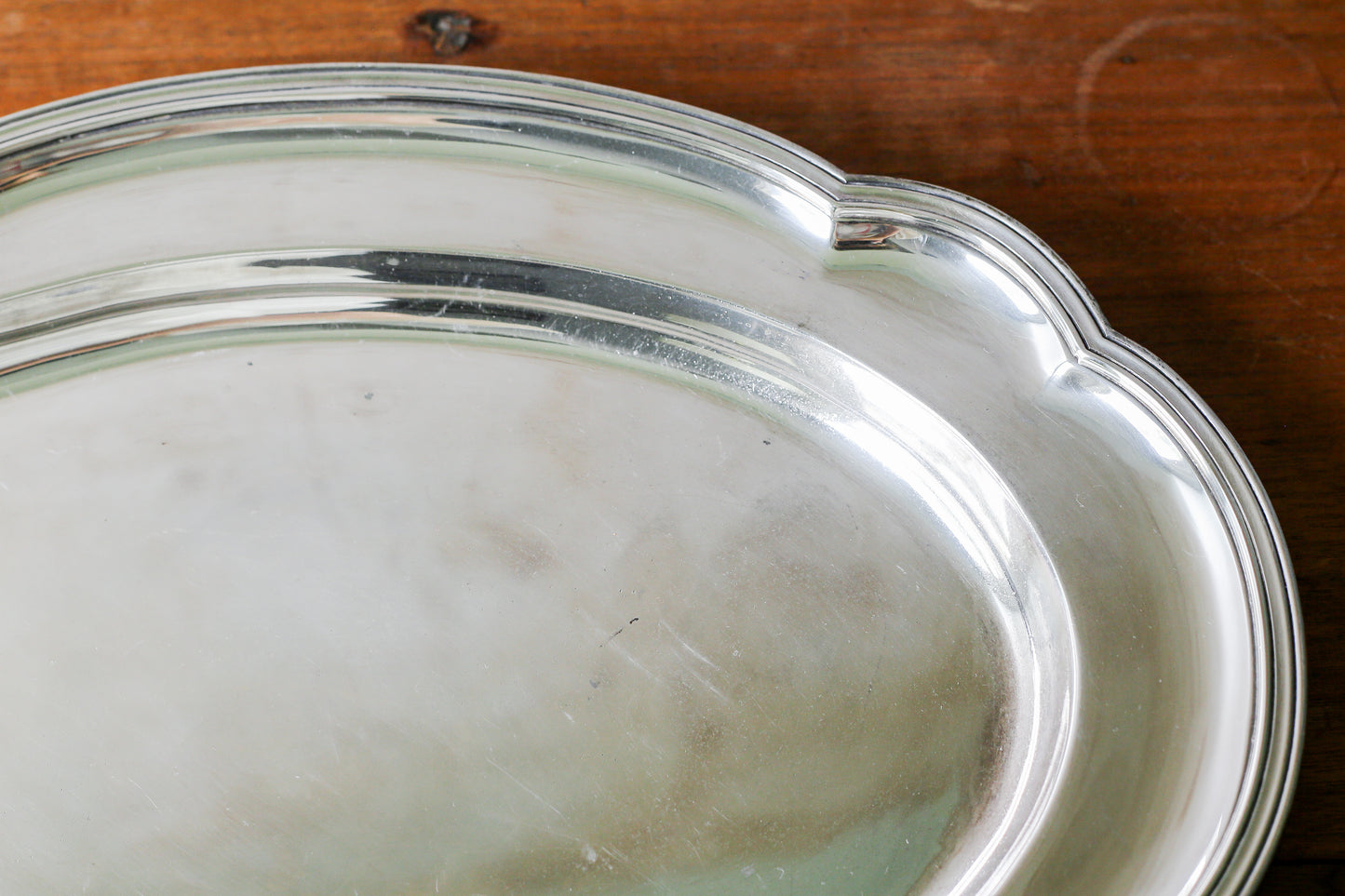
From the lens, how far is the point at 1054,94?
1.94 feet

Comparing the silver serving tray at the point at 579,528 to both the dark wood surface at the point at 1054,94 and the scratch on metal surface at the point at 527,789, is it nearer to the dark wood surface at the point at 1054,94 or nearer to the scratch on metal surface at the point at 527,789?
→ the scratch on metal surface at the point at 527,789

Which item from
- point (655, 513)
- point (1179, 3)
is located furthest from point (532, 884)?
point (1179, 3)

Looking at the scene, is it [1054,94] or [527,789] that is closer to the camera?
[527,789]

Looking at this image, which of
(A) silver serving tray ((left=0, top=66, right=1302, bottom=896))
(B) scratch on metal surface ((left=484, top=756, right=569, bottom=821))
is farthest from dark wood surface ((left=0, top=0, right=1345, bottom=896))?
(B) scratch on metal surface ((left=484, top=756, right=569, bottom=821))

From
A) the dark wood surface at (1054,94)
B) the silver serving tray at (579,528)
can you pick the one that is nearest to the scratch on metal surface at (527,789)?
the silver serving tray at (579,528)

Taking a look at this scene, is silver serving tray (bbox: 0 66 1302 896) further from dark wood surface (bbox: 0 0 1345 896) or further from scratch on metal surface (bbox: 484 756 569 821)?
dark wood surface (bbox: 0 0 1345 896)

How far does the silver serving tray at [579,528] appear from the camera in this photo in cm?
41

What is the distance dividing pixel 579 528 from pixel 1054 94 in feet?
1.33

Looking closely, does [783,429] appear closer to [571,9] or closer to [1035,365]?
[1035,365]

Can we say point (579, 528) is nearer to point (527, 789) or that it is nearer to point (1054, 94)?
point (527, 789)

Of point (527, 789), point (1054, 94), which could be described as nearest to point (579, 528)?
point (527, 789)

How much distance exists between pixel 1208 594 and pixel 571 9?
1.64 ft

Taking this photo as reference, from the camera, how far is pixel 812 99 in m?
0.58

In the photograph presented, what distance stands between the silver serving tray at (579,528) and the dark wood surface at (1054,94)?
103 millimetres
